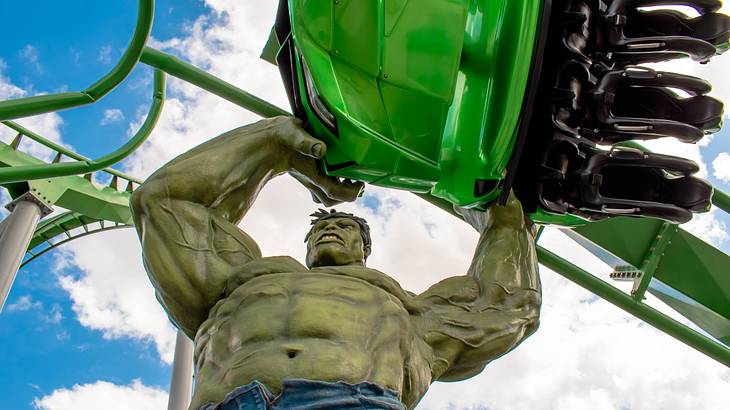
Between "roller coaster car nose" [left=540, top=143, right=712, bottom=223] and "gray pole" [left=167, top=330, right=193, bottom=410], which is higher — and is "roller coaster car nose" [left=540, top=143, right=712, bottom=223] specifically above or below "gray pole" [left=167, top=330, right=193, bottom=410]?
above

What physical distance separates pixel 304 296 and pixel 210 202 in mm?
581

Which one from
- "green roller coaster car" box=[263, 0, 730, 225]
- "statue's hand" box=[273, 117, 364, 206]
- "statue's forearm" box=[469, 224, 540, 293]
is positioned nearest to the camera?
"green roller coaster car" box=[263, 0, 730, 225]

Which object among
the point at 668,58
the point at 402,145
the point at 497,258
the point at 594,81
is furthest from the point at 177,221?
the point at 668,58

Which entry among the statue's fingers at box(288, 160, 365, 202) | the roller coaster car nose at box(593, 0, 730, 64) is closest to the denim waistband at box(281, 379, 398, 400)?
the statue's fingers at box(288, 160, 365, 202)

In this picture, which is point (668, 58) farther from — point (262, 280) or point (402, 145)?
point (262, 280)

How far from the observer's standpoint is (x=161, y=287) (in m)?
2.74

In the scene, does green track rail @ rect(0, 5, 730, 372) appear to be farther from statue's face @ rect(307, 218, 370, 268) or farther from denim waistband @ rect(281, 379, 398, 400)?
denim waistband @ rect(281, 379, 398, 400)

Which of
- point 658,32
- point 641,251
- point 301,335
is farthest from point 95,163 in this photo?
point 641,251

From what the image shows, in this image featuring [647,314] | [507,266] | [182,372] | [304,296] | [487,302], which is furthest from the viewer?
[182,372]

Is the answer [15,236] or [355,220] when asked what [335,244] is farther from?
[15,236]

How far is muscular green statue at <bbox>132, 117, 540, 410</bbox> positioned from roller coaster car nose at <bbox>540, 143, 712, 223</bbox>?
0.47 metres

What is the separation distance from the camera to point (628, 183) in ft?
8.87

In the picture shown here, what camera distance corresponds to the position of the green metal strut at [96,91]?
299cm

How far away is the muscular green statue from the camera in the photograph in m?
2.33
